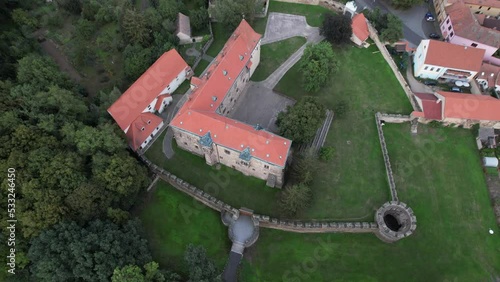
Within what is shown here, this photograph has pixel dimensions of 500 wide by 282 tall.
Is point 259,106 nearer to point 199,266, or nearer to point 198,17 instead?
point 198,17

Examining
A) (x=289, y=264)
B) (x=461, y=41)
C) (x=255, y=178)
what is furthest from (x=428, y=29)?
(x=289, y=264)

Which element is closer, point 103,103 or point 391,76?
point 103,103

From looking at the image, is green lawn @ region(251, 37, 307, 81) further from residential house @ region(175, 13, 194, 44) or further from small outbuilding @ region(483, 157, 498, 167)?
small outbuilding @ region(483, 157, 498, 167)

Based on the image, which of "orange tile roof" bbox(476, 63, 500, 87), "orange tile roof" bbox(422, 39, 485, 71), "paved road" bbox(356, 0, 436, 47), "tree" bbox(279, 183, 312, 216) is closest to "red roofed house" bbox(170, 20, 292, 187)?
"tree" bbox(279, 183, 312, 216)

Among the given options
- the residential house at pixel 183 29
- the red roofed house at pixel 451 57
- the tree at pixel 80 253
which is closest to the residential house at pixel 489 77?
the red roofed house at pixel 451 57

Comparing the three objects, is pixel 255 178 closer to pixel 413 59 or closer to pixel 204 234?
pixel 204 234

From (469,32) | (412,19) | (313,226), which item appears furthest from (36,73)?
(469,32)
